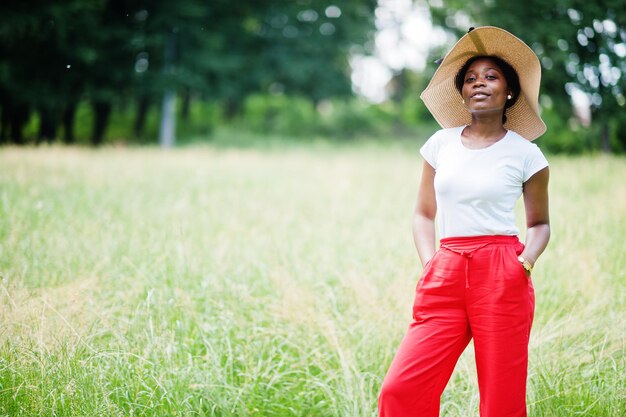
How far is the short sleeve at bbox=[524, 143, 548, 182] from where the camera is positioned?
2.21 meters

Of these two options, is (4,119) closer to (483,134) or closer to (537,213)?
(483,134)

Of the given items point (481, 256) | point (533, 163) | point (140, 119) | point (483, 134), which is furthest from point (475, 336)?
point (140, 119)

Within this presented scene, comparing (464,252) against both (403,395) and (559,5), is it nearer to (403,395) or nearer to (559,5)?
(403,395)

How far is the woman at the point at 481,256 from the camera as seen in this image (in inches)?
82.7

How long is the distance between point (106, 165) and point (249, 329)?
878 centimetres

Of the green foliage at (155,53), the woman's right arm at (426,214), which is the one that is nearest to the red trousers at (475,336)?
the woman's right arm at (426,214)

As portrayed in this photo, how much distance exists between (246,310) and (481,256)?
6.70 ft

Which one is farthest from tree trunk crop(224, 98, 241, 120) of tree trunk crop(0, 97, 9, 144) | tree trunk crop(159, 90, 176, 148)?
tree trunk crop(0, 97, 9, 144)

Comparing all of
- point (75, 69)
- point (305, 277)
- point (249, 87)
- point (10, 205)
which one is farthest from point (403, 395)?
point (249, 87)

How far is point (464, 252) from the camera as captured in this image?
215cm

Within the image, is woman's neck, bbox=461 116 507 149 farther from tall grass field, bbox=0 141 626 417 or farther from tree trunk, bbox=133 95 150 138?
tree trunk, bbox=133 95 150 138

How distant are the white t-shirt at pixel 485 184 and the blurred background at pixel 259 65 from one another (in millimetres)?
5036

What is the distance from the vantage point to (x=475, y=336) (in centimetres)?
215

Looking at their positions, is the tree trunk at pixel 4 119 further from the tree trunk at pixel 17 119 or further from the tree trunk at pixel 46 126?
the tree trunk at pixel 46 126
